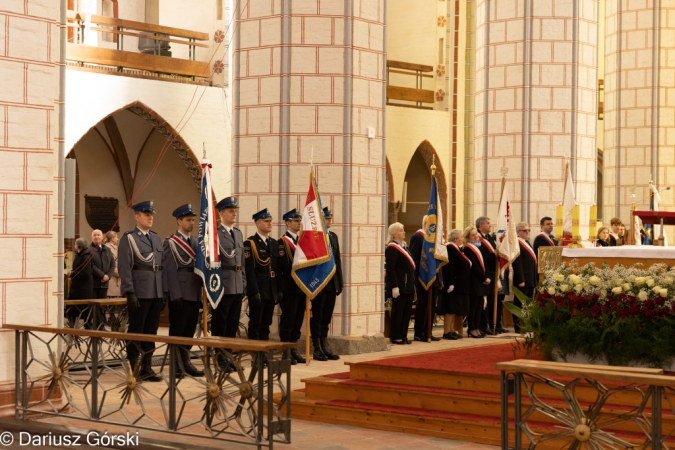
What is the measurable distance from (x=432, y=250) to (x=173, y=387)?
249 inches

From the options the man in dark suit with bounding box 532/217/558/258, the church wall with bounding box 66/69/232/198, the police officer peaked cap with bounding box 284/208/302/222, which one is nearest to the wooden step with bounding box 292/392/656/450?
the police officer peaked cap with bounding box 284/208/302/222

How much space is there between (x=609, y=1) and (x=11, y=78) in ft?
43.5

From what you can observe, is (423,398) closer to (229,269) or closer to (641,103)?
(229,269)

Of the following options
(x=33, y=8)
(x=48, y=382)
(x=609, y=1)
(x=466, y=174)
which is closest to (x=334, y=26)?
(x=33, y=8)

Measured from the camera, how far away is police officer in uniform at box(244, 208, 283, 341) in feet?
32.2

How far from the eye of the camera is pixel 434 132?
20422mm

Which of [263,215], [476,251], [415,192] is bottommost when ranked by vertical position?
[476,251]

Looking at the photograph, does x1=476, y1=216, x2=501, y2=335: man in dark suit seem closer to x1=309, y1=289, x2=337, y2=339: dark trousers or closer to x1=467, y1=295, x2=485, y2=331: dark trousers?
x1=467, y1=295, x2=485, y2=331: dark trousers

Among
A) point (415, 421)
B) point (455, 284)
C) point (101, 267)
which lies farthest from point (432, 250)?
point (415, 421)

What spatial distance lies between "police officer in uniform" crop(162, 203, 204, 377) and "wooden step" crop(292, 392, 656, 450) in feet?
5.68

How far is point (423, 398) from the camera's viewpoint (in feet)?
24.3

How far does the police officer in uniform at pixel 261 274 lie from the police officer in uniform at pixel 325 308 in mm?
503

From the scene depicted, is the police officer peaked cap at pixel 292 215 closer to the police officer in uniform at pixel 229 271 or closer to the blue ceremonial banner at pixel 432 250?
the police officer in uniform at pixel 229 271

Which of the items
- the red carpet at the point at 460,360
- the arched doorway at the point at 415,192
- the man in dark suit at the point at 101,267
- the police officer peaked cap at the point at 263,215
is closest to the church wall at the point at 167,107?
the man in dark suit at the point at 101,267
